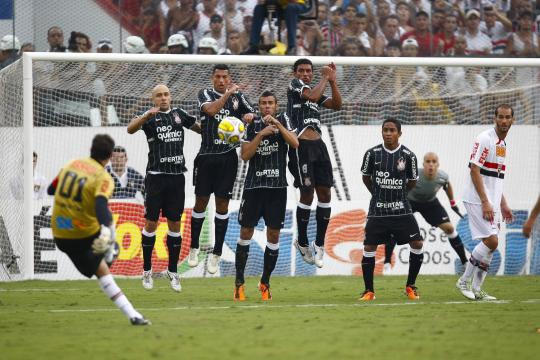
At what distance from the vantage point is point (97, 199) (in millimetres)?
10195

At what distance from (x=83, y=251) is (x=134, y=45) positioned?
33.1ft

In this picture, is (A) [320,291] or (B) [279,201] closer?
(B) [279,201]

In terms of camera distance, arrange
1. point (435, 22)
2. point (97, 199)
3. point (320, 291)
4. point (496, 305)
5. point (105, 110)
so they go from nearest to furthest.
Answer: point (97, 199)
point (496, 305)
point (320, 291)
point (105, 110)
point (435, 22)

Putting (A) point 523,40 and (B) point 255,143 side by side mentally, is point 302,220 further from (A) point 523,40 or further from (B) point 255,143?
(A) point 523,40

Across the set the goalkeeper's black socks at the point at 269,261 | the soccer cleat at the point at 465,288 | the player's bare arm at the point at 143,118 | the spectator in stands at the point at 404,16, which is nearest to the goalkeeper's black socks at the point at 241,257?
the goalkeeper's black socks at the point at 269,261

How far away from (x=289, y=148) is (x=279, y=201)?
4.75ft

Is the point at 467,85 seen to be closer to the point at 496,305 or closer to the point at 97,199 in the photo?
the point at 496,305

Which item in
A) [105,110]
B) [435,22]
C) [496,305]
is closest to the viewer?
[496,305]

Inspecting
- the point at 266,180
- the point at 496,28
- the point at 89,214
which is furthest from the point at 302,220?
the point at 496,28

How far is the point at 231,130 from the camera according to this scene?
14.6 meters

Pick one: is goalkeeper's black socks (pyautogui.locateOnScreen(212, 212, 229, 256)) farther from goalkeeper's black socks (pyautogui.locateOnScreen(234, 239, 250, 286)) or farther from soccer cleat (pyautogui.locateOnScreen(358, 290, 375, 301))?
soccer cleat (pyautogui.locateOnScreen(358, 290, 375, 301))

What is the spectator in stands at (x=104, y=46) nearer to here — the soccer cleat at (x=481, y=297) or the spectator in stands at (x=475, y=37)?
the spectator in stands at (x=475, y=37)

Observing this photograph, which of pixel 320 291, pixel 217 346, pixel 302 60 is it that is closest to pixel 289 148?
pixel 302 60

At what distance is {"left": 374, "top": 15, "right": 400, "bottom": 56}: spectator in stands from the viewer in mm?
21984
